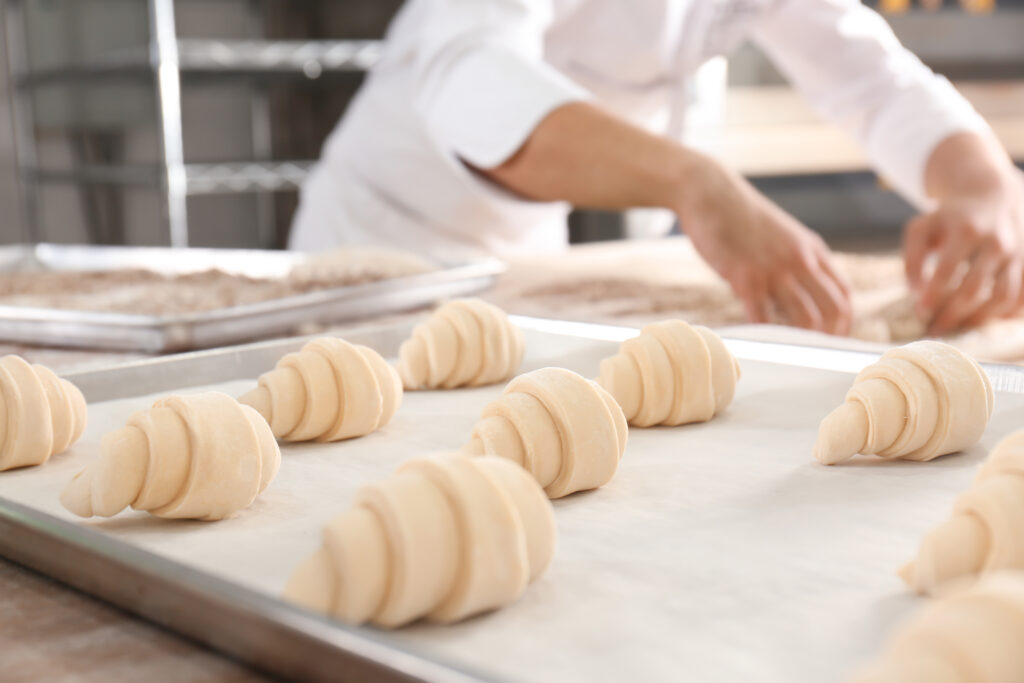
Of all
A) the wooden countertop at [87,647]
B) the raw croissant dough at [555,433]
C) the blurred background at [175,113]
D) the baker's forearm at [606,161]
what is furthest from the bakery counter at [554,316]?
the blurred background at [175,113]

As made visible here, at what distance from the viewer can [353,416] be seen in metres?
0.78

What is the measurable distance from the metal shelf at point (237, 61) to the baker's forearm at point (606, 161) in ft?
7.23

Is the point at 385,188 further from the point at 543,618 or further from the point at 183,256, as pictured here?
the point at 543,618

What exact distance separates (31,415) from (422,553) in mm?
383

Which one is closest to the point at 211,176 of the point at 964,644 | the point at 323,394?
the point at 323,394

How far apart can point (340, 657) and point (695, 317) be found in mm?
1044

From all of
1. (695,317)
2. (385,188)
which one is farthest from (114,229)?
(695,317)

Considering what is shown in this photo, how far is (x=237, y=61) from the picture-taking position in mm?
3641

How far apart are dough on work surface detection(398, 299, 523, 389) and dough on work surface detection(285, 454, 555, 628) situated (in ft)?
1.57

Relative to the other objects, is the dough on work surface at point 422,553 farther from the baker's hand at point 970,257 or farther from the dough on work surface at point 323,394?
the baker's hand at point 970,257

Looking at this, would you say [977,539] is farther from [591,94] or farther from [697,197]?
[591,94]

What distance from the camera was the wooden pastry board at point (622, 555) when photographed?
1.34 feet

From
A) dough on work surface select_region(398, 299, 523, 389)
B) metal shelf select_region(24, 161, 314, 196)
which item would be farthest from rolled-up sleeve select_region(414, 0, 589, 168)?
metal shelf select_region(24, 161, 314, 196)

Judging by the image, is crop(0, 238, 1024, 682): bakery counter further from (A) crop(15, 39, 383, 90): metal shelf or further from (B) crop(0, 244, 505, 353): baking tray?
(A) crop(15, 39, 383, 90): metal shelf
